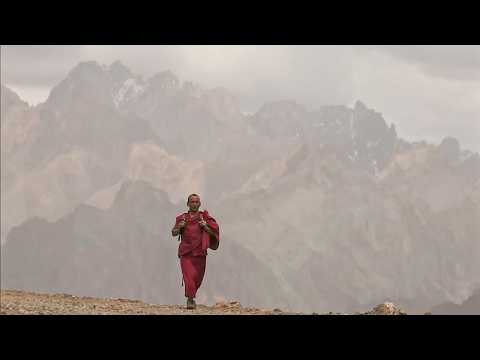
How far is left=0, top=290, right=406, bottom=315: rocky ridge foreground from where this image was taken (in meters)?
21.2

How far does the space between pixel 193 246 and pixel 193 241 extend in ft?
0.45

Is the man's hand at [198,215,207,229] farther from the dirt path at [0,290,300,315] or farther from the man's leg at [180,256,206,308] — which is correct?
the dirt path at [0,290,300,315]

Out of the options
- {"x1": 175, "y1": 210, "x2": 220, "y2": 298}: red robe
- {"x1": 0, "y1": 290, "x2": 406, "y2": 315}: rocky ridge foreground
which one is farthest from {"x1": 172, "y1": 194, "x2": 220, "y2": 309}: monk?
{"x1": 0, "y1": 290, "x2": 406, "y2": 315}: rocky ridge foreground

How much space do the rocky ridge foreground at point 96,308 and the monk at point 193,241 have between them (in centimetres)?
77

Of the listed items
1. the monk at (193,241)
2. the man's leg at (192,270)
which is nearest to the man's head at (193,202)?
the monk at (193,241)

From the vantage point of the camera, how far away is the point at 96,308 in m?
23.0

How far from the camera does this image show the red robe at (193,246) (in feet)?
78.6

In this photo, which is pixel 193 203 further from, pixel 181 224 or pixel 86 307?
pixel 86 307

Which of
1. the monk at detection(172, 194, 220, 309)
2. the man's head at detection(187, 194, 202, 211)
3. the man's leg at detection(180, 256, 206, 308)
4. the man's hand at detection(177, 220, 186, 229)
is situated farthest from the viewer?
the man's leg at detection(180, 256, 206, 308)
